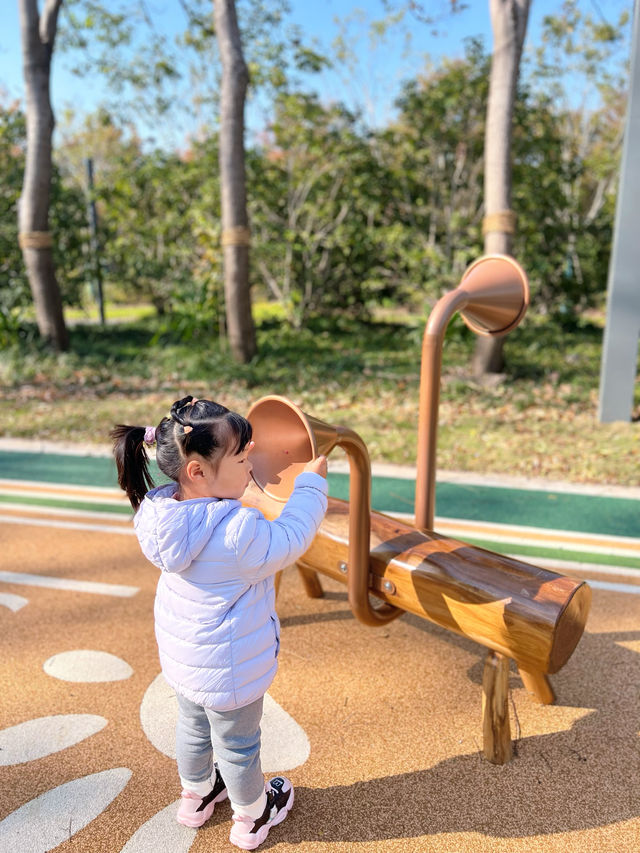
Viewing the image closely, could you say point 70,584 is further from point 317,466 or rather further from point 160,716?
point 317,466

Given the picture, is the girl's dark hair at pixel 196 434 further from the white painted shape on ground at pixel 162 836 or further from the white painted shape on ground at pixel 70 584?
the white painted shape on ground at pixel 70 584

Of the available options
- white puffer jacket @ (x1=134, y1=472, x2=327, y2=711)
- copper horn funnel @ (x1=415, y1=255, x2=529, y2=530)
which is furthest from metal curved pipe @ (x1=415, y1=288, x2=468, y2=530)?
white puffer jacket @ (x1=134, y1=472, x2=327, y2=711)

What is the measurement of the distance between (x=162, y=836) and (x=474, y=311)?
178 centimetres

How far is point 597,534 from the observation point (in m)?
3.60

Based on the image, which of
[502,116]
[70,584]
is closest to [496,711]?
[70,584]

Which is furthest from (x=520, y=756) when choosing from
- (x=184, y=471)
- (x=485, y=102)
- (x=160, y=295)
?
(x=160, y=295)

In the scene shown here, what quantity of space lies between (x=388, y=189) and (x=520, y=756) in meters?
8.57

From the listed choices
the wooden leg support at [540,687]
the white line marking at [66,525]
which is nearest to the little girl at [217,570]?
the wooden leg support at [540,687]

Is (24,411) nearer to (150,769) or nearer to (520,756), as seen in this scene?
(150,769)

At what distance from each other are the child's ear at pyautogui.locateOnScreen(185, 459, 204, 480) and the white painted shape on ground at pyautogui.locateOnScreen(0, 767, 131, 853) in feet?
3.33

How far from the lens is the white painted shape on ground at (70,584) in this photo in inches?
120

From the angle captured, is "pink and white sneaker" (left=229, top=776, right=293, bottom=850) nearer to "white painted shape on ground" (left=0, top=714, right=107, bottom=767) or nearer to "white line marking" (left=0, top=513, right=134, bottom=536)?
"white painted shape on ground" (left=0, top=714, right=107, bottom=767)

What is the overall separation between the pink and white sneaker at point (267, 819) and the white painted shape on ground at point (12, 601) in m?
1.59

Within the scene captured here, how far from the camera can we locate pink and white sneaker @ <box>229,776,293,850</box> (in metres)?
1.72
